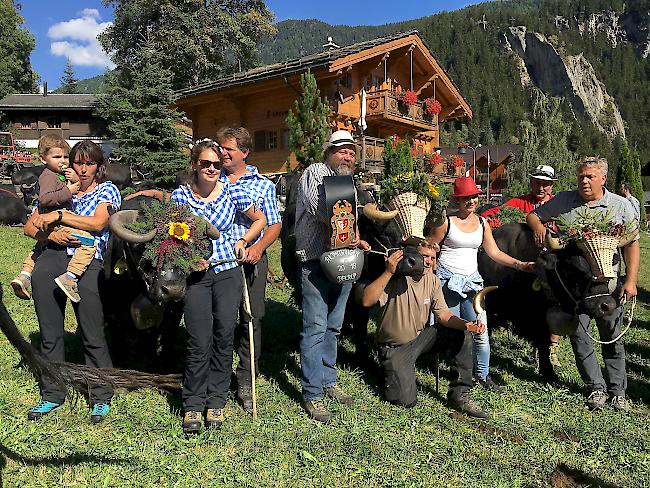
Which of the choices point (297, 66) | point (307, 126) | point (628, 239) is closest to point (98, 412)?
point (628, 239)

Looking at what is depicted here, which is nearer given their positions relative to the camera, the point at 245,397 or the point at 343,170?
the point at 343,170

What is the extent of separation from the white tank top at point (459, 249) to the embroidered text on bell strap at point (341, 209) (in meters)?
1.16

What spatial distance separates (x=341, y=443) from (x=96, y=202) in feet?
7.87

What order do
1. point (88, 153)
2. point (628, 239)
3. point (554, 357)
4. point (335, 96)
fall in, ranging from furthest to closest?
point (335, 96), point (554, 357), point (628, 239), point (88, 153)

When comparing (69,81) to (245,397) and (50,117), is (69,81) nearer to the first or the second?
(50,117)

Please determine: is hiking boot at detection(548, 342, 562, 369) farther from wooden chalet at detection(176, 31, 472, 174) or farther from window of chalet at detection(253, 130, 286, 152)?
window of chalet at detection(253, 130, 286, 152)

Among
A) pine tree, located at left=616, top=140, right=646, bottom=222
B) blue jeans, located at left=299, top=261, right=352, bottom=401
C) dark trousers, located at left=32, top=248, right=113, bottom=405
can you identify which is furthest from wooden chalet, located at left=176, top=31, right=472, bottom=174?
pine tree, located at left=616, top=140, right=646, bottom=222

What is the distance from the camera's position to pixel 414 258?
3.90 m

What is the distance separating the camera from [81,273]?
365 centimetres

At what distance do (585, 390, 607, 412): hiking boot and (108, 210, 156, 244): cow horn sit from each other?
3.68 m

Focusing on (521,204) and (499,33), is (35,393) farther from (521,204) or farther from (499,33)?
(499,33)

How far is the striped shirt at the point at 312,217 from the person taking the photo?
12.5ft

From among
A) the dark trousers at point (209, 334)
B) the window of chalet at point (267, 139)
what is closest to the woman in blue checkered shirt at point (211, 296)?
the dark trousers at point (209, 334)

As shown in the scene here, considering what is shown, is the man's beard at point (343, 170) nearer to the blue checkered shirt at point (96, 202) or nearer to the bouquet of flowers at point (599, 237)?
the blue checkered shirt at point (96, 202)
